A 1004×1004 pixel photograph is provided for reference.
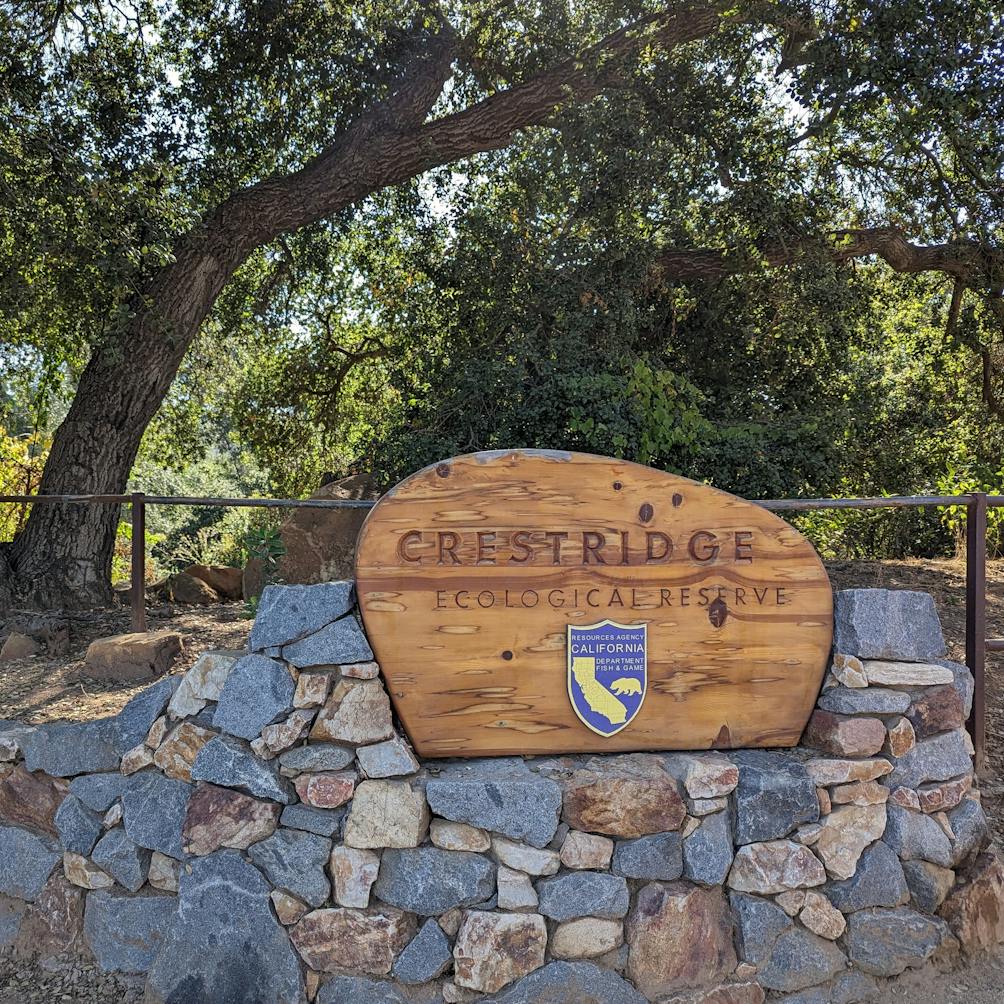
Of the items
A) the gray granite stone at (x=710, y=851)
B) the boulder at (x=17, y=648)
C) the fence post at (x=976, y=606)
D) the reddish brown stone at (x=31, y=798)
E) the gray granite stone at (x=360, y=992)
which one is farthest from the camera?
the boulder at (x=17, y=648)

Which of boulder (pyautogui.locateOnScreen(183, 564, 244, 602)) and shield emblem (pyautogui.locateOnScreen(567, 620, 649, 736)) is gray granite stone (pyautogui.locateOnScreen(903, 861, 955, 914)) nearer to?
shield emblem (pyautogui.locateOnScreen(567, 620, 649, 736))

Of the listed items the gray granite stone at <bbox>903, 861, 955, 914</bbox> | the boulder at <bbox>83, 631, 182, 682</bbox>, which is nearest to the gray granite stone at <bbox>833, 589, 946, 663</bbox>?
the gray granite stone at <bbox>903, 861, 955, 914</bbox>

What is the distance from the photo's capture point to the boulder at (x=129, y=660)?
402 centimetres

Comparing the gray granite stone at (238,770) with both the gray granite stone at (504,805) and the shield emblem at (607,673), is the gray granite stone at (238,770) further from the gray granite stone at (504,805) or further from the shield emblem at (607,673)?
the shield emblem at (607,673)

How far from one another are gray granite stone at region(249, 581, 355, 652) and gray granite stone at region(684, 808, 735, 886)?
1363mm

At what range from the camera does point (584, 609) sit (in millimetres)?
2945

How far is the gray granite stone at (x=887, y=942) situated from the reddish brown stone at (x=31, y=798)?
2.78 metres

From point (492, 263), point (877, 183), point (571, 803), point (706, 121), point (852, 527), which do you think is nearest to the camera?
point (571, 803)

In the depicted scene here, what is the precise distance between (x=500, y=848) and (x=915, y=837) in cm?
144

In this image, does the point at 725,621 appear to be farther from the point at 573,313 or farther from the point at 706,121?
the point at 706,121

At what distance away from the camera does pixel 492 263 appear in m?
6.64

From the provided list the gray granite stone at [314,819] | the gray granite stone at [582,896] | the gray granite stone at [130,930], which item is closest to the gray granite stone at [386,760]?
the gray granite stone at [314,819]

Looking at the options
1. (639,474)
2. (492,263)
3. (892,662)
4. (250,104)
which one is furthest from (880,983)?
(250,104)

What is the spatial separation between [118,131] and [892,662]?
6210mm
